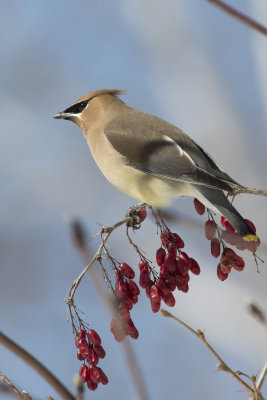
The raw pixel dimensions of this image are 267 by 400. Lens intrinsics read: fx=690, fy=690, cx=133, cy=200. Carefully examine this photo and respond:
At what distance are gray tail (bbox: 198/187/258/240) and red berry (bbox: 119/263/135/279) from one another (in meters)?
0.35

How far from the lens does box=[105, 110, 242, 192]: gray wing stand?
8.80ft

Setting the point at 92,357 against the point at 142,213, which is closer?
the point at 92,357

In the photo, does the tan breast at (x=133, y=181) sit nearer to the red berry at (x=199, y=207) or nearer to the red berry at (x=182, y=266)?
the red berry at (x=199, y=207)

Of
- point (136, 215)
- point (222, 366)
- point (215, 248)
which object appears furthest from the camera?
point (136, 215)

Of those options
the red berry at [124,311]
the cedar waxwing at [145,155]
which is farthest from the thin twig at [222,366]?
the cedar waxwing at [145,155]

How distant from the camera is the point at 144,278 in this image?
2.16 m

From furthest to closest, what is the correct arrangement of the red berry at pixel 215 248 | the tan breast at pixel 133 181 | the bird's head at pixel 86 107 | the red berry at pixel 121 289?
the bird's head at pixel 86 107
the tan breast at pixel 133 181
the red berry at pixel 215 248
the red berry at pixel 121 289

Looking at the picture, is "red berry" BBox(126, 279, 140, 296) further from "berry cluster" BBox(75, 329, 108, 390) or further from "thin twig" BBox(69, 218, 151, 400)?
"thin twig" BBox(69, 218, 151, 400)

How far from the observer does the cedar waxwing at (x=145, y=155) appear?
8.47ft

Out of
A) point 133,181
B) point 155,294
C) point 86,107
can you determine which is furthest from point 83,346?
point 86,107

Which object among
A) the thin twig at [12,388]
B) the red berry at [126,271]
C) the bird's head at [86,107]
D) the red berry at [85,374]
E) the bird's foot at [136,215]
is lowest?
the thin twig at [12,388]

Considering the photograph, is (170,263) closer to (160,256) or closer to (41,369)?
(160,256)

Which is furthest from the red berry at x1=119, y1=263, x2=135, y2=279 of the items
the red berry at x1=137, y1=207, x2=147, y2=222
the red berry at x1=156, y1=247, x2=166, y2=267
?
the red berry at x1=137, y1=207, x2=147, y2=222

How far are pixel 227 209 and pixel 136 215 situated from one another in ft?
1.45
